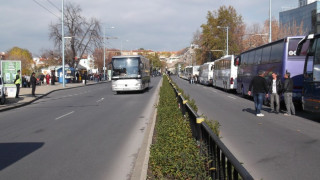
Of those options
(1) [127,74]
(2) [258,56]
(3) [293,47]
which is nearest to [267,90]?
(3) [293,47]

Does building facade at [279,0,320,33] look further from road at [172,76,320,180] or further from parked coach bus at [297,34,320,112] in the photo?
road at [172,76,320,180]

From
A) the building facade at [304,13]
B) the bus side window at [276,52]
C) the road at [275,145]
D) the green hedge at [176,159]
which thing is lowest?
the road at [275,145]

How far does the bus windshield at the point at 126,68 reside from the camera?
2872 cm

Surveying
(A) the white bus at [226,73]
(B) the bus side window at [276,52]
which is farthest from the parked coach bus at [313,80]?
(A) the white bus at [226,73]

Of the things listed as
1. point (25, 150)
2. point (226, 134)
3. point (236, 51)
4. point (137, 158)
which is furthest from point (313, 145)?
point (236, 51)

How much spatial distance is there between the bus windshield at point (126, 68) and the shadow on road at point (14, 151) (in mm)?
19886

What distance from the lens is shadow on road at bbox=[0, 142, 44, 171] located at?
23.4 ft

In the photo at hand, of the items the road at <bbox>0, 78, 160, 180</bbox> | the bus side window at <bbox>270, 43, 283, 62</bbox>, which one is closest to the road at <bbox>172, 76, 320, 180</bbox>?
the road at <bbox>0, 78, 160, 180</bbox>

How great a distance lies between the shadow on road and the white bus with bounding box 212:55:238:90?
82.8ft

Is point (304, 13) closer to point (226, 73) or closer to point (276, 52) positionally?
point (226, 73)

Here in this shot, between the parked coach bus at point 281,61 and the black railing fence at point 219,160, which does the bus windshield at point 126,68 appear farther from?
the black railing fence at point 219,160

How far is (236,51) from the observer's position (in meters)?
67.1

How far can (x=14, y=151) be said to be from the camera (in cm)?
806

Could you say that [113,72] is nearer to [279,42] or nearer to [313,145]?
[279,42]
